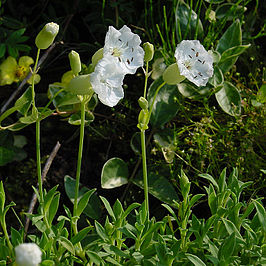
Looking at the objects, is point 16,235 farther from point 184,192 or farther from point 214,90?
point 214,90

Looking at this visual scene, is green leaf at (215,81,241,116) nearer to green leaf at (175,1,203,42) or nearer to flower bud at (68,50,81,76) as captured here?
green leaf at (175,1,203,42)

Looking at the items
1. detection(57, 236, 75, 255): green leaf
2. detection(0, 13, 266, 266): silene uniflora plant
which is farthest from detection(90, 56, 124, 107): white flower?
detection(57, 236, 75, 255): green leaf

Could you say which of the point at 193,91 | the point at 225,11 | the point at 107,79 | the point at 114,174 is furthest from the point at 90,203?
the point at 225,11

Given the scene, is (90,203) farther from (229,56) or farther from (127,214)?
(229,56)

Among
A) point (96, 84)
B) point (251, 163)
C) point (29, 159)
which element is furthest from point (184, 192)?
point (29, 159)

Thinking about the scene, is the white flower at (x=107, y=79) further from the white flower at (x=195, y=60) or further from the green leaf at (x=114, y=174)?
the green leaf at (x=114, y=174)

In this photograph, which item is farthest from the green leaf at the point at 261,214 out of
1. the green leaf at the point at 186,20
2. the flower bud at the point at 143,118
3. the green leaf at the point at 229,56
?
the green leaf at the point at 186,20
